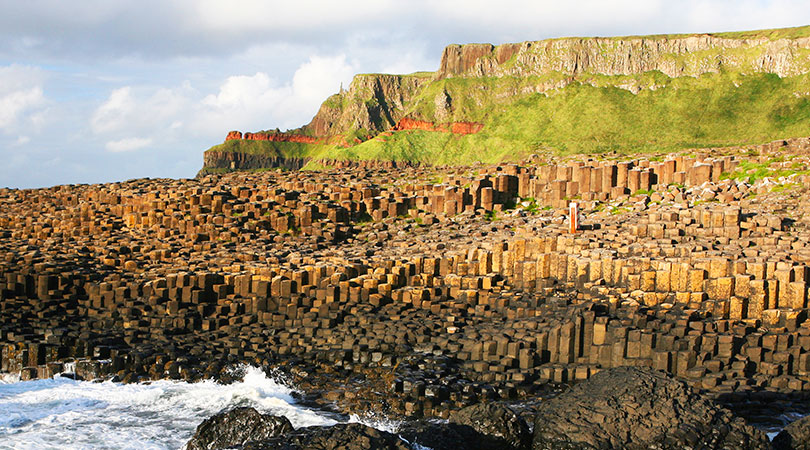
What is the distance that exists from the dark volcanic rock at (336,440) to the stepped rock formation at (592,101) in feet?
238

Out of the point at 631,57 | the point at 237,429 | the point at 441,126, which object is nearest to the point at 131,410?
the point at 237,429

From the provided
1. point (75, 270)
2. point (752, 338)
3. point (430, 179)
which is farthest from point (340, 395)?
point (430, 179)

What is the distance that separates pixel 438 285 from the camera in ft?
75.6

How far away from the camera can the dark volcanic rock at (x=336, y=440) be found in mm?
11523

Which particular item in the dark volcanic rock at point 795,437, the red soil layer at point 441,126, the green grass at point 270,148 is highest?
the red soil layer at point 441,126

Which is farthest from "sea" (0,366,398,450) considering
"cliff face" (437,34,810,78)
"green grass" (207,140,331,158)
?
"green grass" (207,140,331,158)

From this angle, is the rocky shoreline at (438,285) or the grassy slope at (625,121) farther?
the grassy slope at (625,121)

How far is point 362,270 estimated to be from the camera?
23578 mm

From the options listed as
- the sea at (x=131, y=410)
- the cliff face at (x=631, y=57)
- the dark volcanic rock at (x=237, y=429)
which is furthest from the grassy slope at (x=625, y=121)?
the dark volcanic rock at (x=237, y=429)

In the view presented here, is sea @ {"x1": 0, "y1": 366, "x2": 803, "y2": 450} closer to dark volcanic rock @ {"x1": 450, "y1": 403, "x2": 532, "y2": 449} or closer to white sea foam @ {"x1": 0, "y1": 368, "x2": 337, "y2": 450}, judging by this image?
white sea foam @ {"x1": 0, "y1": 368, "x2": 337, "y2": 450}

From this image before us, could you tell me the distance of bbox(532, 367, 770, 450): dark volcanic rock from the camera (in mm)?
12953

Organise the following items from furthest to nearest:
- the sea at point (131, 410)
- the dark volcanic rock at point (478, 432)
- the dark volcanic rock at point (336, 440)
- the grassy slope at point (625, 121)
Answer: the grassy slope at point (625, 121) → the sea at point (131, 410) → the dark volcanic rock at point (478, 432) → the dark volcanic rock at point (336, 440)

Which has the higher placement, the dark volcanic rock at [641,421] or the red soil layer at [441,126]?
the red soil layer at [441,126]

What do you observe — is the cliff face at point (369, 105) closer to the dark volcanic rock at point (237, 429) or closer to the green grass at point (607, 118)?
the green grass at point (607, 118)
